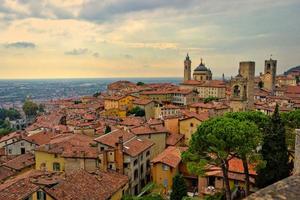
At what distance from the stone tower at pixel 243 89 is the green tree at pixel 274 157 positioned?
4137 cm

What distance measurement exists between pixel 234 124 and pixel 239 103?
43.3 metres

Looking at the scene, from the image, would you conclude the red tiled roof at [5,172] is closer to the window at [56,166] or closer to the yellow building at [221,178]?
the window at [56,166]

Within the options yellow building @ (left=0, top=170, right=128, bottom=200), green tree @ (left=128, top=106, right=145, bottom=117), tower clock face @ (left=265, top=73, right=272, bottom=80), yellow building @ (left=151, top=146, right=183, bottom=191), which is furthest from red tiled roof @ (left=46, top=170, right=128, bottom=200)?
tower clock face @ (left=265, top=73, right=272, bottom=80)

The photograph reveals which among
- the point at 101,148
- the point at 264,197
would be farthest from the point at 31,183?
the point at 264,197

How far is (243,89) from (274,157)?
45.5m

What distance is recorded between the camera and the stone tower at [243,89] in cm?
6488

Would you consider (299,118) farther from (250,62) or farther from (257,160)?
(250,62)

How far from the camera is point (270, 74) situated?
110 metres

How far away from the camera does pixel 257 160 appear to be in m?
22.7

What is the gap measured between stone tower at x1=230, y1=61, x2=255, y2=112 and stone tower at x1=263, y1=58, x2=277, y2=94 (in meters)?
37.0

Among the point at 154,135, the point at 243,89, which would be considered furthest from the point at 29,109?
the point at 154,135

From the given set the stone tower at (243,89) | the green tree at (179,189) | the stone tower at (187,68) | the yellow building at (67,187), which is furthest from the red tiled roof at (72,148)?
the stone tower at (187,68)

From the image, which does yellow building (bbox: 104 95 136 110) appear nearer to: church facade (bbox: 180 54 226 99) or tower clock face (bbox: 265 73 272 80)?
church facade (bbox: 180 54 226 99)

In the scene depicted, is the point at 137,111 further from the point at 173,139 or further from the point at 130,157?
the point at 130,157
